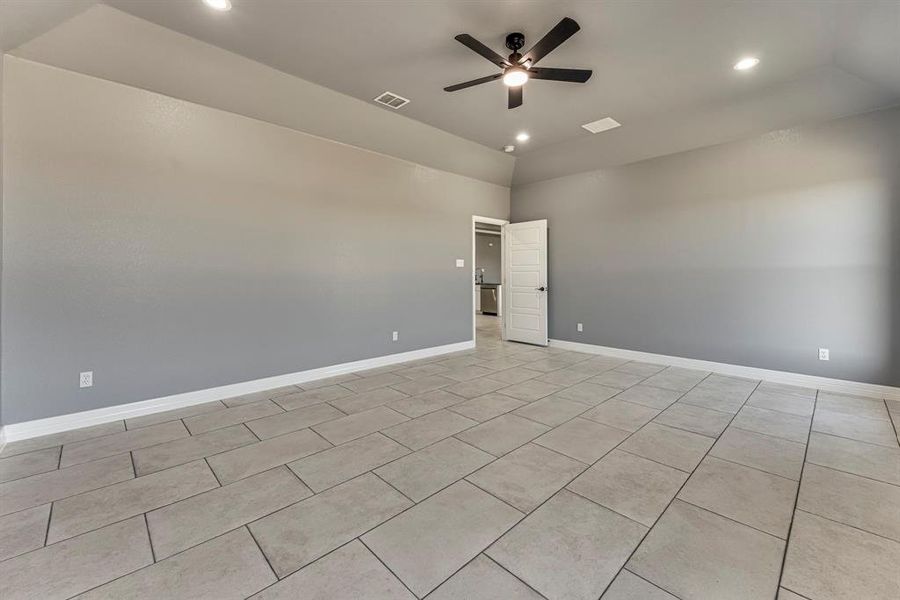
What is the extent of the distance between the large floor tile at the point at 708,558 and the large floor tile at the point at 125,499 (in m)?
2.37

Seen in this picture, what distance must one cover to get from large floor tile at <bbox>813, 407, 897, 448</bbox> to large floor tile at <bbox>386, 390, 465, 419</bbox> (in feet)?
9.95

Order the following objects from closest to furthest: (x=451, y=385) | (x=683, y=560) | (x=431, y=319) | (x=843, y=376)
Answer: (x=683, y=560) < (x=843, y=376) < (x=451, y=385) < (x=431, y=319)

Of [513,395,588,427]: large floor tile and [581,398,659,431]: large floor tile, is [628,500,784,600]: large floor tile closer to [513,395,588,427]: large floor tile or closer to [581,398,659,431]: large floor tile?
[581,398,659,431]: large floor tile

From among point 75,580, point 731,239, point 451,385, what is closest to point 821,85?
point 731,239

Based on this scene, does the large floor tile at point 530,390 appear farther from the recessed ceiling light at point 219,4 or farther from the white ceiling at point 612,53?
the recessed ceiling light at point 219,4

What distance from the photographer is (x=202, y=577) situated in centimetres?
149

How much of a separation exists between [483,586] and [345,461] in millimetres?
1297

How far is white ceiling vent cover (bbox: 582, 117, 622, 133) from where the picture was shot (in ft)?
14.9

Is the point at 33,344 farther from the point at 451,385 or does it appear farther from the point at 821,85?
the point at 821,85

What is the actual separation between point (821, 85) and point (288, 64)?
511cm

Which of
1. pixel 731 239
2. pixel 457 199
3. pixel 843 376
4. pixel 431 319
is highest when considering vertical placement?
pixel 457 199

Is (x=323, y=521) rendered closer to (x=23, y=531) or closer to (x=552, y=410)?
(x=23, y=531)

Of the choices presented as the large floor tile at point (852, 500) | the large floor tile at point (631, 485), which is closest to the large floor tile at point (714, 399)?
the large floor tile at point (852, 500)

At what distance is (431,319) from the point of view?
18.7ft
